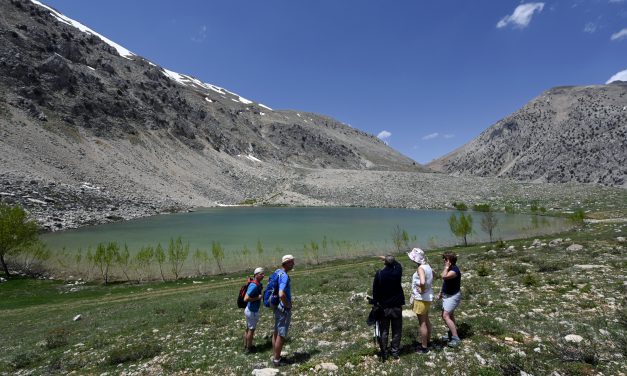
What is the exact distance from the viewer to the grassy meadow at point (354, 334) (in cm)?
951

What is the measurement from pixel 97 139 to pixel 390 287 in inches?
5337

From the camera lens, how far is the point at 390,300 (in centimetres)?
999

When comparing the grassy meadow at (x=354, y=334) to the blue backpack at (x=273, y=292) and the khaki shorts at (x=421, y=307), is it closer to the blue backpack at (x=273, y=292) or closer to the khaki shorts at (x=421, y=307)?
the khaki shorts at (x=421, y=307)

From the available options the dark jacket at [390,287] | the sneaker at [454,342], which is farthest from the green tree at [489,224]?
the dark jacket at [390,287]

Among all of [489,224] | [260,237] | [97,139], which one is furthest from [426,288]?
[97,139]

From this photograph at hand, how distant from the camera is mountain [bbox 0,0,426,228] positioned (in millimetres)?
83562

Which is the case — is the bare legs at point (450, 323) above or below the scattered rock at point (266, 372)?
above

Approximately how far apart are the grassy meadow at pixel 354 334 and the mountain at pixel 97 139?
56360 mm

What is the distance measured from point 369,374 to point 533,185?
6218 inches

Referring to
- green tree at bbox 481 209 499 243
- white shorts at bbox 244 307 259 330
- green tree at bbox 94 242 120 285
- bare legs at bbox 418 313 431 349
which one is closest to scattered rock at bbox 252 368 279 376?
white shorts at bbox 244 307 259 330

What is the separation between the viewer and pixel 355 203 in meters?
139

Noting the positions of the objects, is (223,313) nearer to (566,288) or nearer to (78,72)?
(566,288)

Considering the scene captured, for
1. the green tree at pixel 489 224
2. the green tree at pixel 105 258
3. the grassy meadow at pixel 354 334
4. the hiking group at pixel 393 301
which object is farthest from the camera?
the green tree at pixel 489 224

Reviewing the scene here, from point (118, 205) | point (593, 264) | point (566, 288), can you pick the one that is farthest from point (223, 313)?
point (118, 205)
